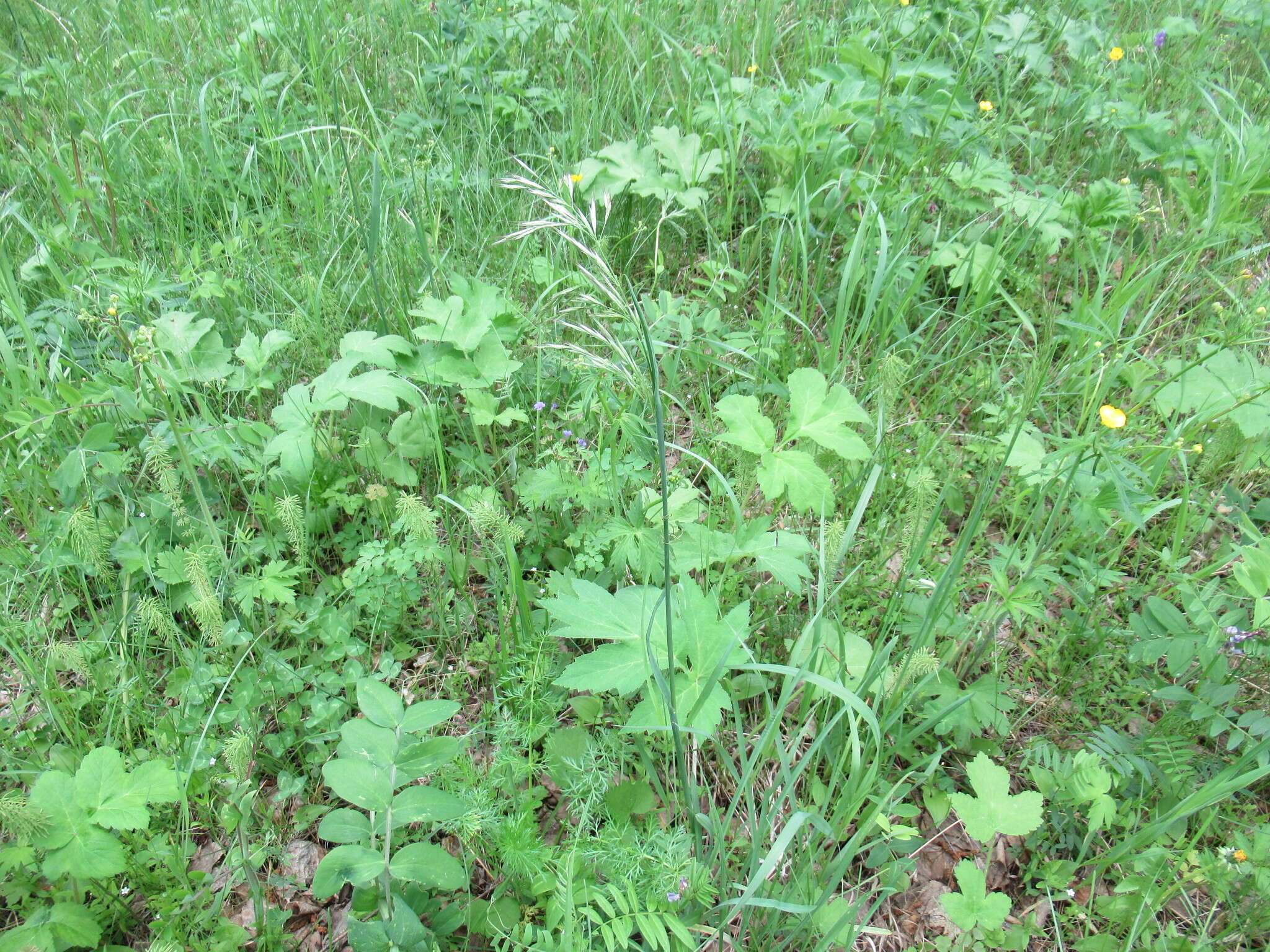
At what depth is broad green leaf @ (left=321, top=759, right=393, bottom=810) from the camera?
1.30 meters

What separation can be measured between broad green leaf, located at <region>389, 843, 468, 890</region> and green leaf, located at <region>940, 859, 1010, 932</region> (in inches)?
35.3

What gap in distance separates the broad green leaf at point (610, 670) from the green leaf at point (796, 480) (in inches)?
18.3

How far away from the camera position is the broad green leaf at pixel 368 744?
1.35 metres

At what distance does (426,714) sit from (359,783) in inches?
6.3

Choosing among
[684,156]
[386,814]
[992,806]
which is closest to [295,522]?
[386,814]

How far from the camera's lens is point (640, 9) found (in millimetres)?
3414

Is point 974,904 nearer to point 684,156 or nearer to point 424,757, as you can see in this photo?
point 424,757

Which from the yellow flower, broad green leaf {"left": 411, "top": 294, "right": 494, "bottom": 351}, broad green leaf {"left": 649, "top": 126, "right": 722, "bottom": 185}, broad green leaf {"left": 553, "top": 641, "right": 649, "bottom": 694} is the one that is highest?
broad green leaf {"left": 649, "top": 126, "right": 722, "bottom": 185}

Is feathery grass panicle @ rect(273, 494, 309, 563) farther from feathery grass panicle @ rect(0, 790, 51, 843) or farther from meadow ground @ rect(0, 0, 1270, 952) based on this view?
feathery grass panicle @ rect(0, 790, 51, 843)

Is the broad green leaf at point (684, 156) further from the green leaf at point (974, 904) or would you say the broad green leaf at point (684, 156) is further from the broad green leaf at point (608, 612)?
the green leaf at point (974, 904)

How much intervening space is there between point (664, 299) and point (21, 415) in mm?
1634

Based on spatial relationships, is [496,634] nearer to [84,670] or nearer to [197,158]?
[84,670]

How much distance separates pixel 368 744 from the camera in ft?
4.46

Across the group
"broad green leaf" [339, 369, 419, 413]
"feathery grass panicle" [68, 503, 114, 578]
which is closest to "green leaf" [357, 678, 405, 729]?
"broad green leaf" [339, 369, 419, 413]
